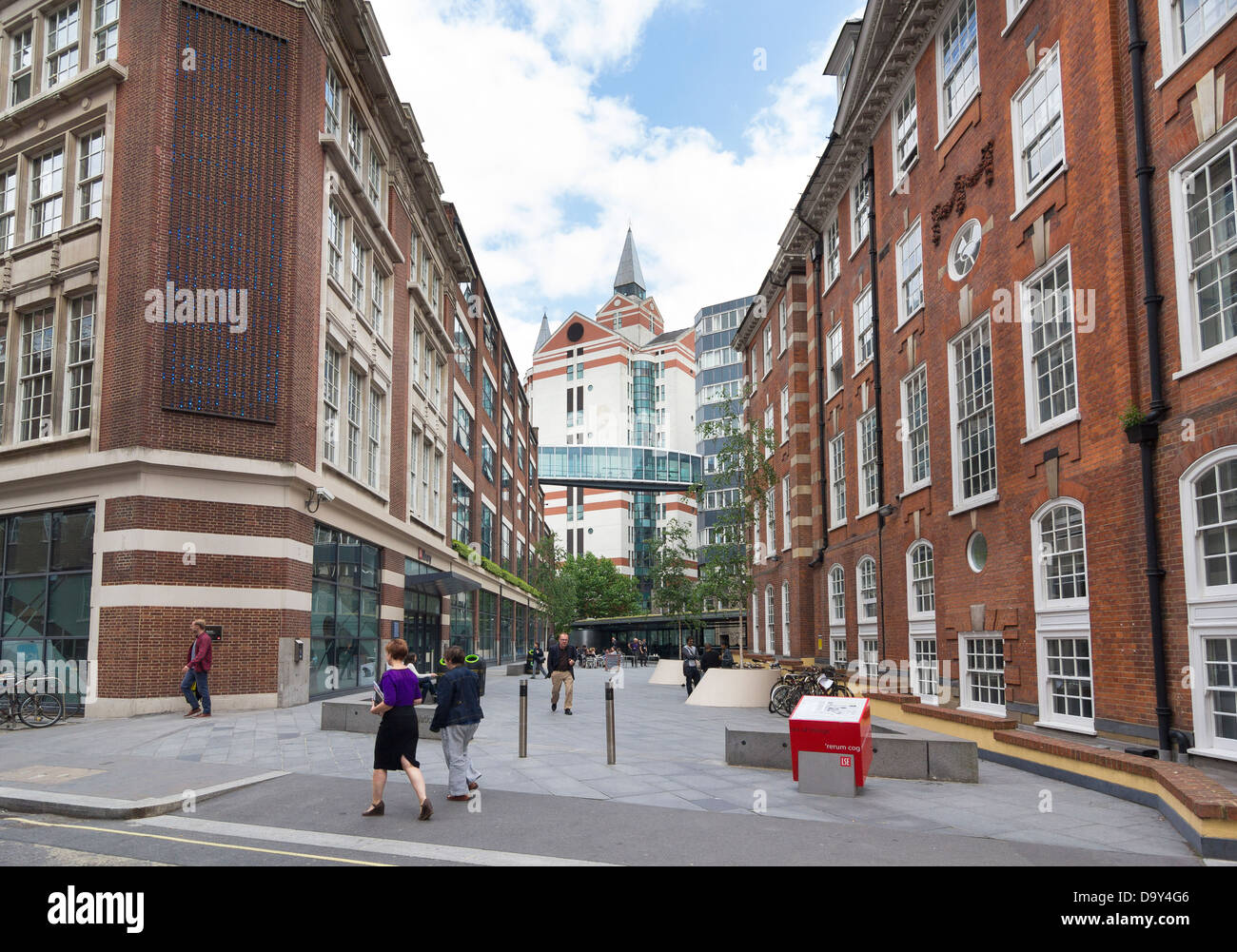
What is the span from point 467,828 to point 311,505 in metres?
13.4

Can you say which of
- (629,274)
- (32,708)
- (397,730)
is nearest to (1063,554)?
(397,730)

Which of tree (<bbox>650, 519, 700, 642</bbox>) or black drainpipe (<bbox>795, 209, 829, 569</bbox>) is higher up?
black drainpipe (<bbox>795, 209, 829, 569</bbox>)

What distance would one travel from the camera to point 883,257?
22.0m

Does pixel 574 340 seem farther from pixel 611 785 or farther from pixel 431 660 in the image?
pixel 611 785

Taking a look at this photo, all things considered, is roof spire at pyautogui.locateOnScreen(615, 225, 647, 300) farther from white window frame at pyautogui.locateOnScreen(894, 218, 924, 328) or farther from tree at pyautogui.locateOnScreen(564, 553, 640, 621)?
white window frame at pyautogui.locateOnScreen(894, 218, 924, 328)

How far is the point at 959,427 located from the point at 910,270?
16.2 ft

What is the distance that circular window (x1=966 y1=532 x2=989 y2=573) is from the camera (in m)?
16.2

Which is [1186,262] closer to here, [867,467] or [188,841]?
[188,841]

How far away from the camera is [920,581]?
19656 mm

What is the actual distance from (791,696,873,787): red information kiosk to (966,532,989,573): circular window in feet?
Result: 21.8

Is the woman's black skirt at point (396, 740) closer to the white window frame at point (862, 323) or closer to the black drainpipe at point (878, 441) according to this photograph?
the black drainpipe at point (878, 441)

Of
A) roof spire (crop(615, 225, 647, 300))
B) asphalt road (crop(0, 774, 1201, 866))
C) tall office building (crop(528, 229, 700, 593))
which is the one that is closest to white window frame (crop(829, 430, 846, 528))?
asphalt road (crop(0, 774, 1201, 866))

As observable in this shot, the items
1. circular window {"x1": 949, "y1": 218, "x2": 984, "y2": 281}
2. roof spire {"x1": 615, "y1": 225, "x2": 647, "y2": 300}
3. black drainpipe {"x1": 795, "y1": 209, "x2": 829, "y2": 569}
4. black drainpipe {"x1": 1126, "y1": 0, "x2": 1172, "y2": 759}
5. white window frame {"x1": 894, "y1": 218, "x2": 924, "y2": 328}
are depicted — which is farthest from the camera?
roof spire {"x1": 615, "y1": 225, "x2": 647, "y2": 300}

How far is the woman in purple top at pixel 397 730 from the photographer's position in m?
8.68
